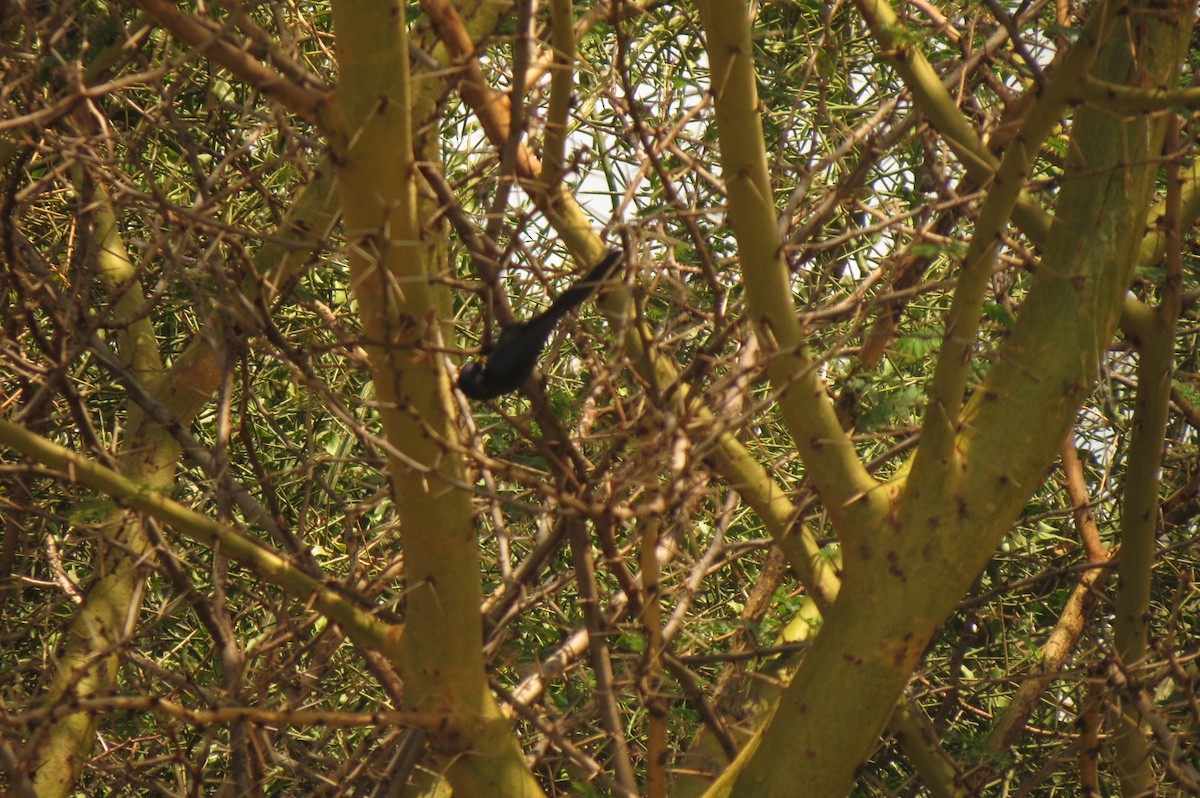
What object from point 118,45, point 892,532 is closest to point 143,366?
point 118,45

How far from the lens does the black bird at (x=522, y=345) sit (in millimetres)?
1720

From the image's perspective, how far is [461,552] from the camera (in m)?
1.79

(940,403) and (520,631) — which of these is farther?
(520,631)

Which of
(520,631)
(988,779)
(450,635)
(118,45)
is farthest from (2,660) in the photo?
(988,779)

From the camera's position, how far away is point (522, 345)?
1722 millimetres

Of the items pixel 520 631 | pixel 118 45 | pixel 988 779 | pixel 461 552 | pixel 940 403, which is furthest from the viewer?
pixel 520 631

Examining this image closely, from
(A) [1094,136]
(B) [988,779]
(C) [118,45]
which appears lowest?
(B) [988,779]

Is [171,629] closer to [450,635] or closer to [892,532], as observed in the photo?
[450,635]

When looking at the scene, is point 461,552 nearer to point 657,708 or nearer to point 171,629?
point 657,708

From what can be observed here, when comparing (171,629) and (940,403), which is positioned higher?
(940,403)

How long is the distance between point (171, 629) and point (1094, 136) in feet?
9.36

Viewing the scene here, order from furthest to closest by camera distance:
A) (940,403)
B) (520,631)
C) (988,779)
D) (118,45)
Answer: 1. (520,631)
2. (988,779)
3. (118,45)
4. (940,403)

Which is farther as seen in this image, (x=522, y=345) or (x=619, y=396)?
(x=619, y=396)

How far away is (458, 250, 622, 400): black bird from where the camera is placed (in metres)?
1.72
